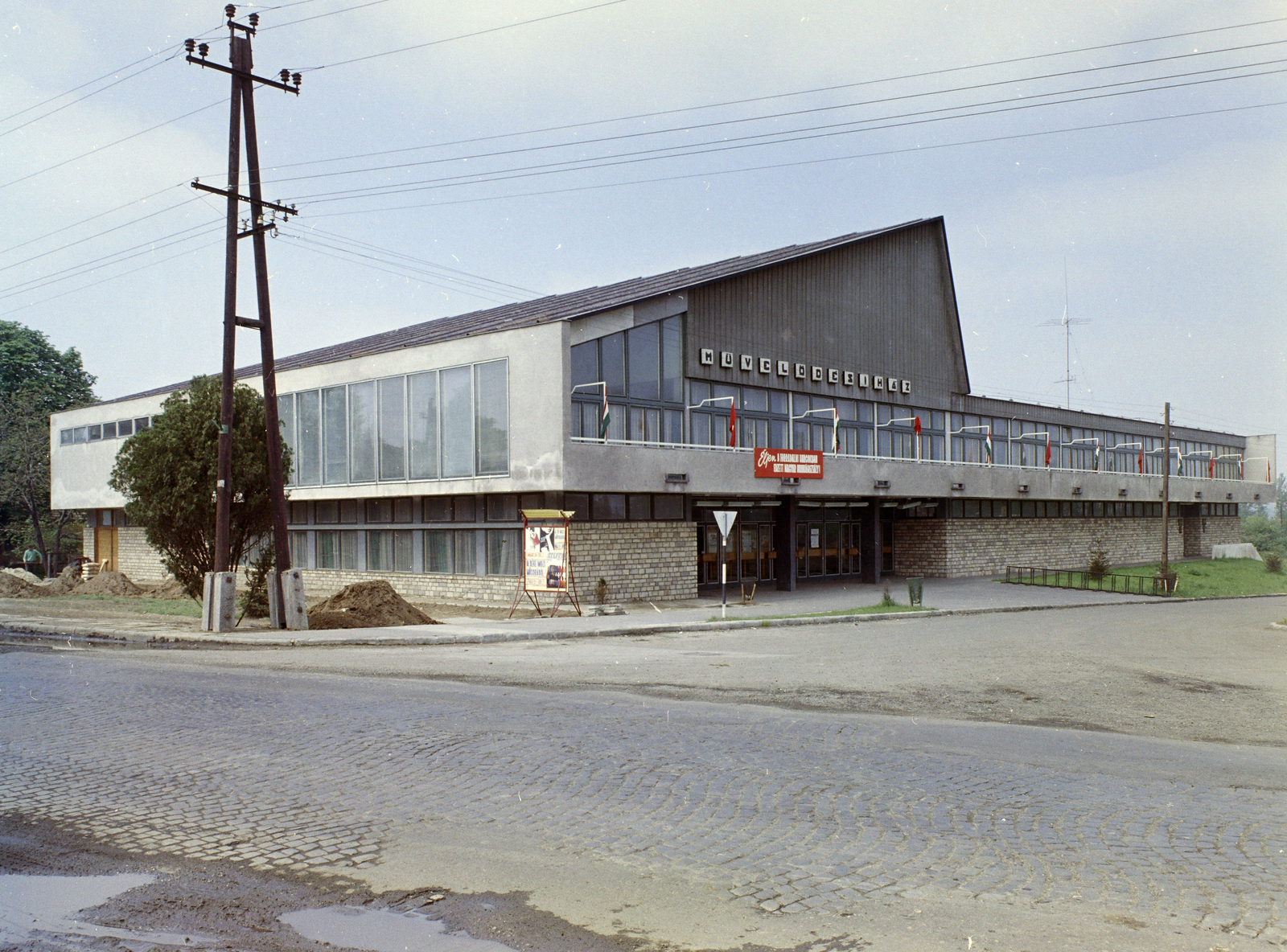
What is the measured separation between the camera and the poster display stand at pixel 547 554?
78.1ft

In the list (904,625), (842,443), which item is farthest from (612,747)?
(842,443)

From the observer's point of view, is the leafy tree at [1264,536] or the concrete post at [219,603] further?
the leafy tree at [1264,536]

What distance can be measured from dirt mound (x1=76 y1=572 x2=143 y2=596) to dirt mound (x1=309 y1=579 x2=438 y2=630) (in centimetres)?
1416

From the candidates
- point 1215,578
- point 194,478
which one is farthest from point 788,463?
point 1215,578


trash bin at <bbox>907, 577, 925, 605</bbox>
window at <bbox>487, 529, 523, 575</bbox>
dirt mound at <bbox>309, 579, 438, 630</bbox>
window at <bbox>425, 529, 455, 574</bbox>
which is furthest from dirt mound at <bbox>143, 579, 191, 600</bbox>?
trash bin at <bbox>907, 577, 925, 605</bbox>

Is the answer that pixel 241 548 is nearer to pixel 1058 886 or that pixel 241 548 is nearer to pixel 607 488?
pixel 607 488

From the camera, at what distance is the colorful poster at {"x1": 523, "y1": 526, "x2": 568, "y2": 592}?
78.1ft

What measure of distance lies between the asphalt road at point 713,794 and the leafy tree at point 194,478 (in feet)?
29.4

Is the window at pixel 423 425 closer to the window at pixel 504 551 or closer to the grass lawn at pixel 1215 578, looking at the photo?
the window at pixel 504 551

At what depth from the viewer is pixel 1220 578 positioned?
1911 inches

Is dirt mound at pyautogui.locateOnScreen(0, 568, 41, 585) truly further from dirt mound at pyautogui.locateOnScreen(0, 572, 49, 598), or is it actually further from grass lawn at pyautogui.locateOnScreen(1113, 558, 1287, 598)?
grass lawn at pyautogui.locateOnScreen(1113, 558, 1287, 598)

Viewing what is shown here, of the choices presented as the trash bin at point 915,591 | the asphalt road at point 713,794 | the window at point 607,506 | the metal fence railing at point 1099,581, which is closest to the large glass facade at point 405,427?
the window at point 607,506

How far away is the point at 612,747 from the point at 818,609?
19.7m

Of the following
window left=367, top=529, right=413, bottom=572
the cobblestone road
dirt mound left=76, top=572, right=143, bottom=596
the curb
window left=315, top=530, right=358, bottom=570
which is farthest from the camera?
dirt mound left=76, top=572, right=143, bottom=596
